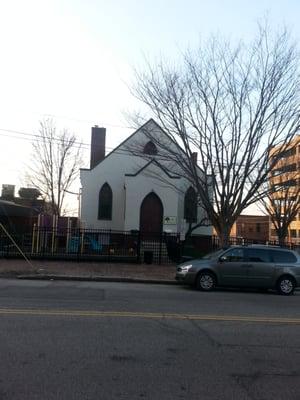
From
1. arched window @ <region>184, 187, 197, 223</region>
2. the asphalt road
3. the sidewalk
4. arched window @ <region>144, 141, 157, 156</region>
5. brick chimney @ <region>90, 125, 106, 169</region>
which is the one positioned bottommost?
the asphalt road

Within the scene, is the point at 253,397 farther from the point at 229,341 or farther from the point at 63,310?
the point at 63,310

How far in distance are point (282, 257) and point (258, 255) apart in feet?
2.82

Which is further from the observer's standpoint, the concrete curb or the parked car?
the concrete curb

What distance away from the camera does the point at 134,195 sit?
36.2 meters

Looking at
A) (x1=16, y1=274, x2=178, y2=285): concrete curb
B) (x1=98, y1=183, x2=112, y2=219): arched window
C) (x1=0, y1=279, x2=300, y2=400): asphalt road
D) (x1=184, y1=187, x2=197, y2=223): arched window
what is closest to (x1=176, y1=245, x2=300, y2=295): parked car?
(x1=16, y1=274, x2=178, y2=285): concrete curb

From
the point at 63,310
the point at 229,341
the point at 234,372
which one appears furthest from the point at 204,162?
the point at 234,372

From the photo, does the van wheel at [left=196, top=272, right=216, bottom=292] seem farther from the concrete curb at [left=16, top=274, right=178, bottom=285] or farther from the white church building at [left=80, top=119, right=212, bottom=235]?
the white church building at [left=80, top=119, right=212, bottom=235]

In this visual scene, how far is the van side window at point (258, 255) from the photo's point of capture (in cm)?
1803

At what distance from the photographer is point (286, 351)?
795 cm

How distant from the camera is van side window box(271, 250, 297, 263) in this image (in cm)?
1816

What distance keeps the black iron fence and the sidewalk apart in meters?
0.96

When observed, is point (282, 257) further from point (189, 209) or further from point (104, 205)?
point (104, 205)

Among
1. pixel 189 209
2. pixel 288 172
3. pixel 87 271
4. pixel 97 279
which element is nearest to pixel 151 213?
pixel 189 209

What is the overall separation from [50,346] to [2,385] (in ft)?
6.22
